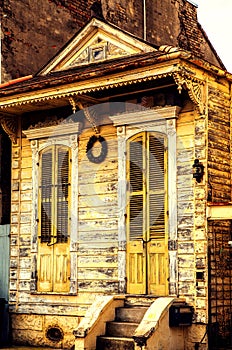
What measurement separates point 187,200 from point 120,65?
2.60 metres

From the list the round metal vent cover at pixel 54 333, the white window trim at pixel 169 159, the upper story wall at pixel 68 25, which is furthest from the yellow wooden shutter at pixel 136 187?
the upper story wall at pixel 68 25

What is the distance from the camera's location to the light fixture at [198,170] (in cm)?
1186

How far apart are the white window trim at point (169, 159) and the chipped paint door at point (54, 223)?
4.28 feet

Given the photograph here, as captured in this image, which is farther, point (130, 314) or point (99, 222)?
point (99, 222)

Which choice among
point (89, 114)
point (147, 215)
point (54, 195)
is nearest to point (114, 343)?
point (147, 215)

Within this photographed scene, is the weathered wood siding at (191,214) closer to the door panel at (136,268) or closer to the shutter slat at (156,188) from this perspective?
the shutter slat at (156,188)

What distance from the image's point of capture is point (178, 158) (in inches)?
484

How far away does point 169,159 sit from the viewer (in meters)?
12.4

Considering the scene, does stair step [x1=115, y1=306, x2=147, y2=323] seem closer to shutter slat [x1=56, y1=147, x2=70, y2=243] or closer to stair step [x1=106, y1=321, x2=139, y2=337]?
stair step [x1=106, y1=321, x2=139, y2=337]

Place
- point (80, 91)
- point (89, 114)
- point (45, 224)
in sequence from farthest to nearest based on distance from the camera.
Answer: point (45, 224) → point (89, 114) → point (80, 91)

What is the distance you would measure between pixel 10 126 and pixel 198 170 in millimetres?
4588

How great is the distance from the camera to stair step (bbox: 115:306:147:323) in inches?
470

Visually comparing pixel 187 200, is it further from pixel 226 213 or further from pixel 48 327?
pixel 48 327

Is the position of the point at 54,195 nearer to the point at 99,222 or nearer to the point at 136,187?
the point at 99,222
